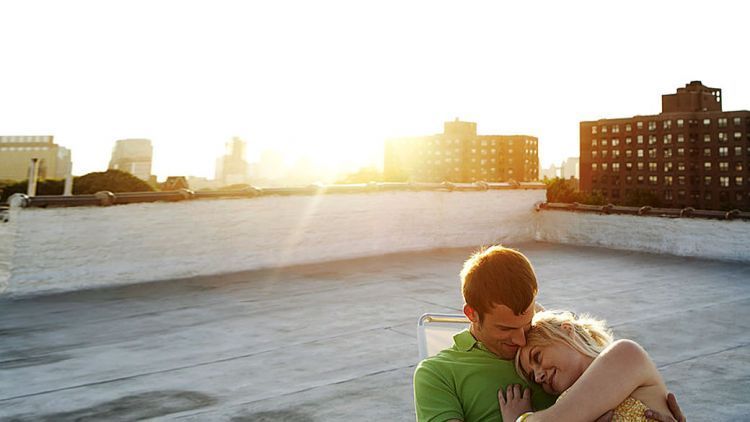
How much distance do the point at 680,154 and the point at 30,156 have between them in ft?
330

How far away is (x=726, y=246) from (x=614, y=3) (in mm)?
6012

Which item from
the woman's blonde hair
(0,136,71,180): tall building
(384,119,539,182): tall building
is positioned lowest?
the woman's blonde hair

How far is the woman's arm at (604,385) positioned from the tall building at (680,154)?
109939 millimetres

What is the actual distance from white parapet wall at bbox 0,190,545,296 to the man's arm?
8.73 meters

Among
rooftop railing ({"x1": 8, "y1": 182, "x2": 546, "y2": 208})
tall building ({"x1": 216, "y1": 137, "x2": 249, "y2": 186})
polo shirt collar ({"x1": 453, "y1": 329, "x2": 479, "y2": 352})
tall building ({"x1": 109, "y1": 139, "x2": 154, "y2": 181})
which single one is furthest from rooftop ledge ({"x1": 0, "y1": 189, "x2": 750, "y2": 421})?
tall building ({"x1": 216, "y1": 137, "x2": 249, "y2": 186})

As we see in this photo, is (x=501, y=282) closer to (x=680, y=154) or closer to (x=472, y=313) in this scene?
(x=472, y=313)

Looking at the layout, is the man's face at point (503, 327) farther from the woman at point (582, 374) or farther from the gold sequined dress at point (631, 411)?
the gold sequined dress at point (631, 411)

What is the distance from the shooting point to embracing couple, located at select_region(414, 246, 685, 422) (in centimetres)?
150

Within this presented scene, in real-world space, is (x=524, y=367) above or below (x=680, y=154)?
below

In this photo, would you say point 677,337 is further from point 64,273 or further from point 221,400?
point 64,273

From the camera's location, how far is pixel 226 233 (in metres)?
10.9

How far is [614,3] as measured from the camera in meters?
13.0

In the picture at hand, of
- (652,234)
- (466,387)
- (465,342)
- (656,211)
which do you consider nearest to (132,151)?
(656,211)

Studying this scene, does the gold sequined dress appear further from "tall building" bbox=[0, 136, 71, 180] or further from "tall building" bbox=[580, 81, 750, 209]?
"tall building" bbox=[580, 81, 750, 209]
